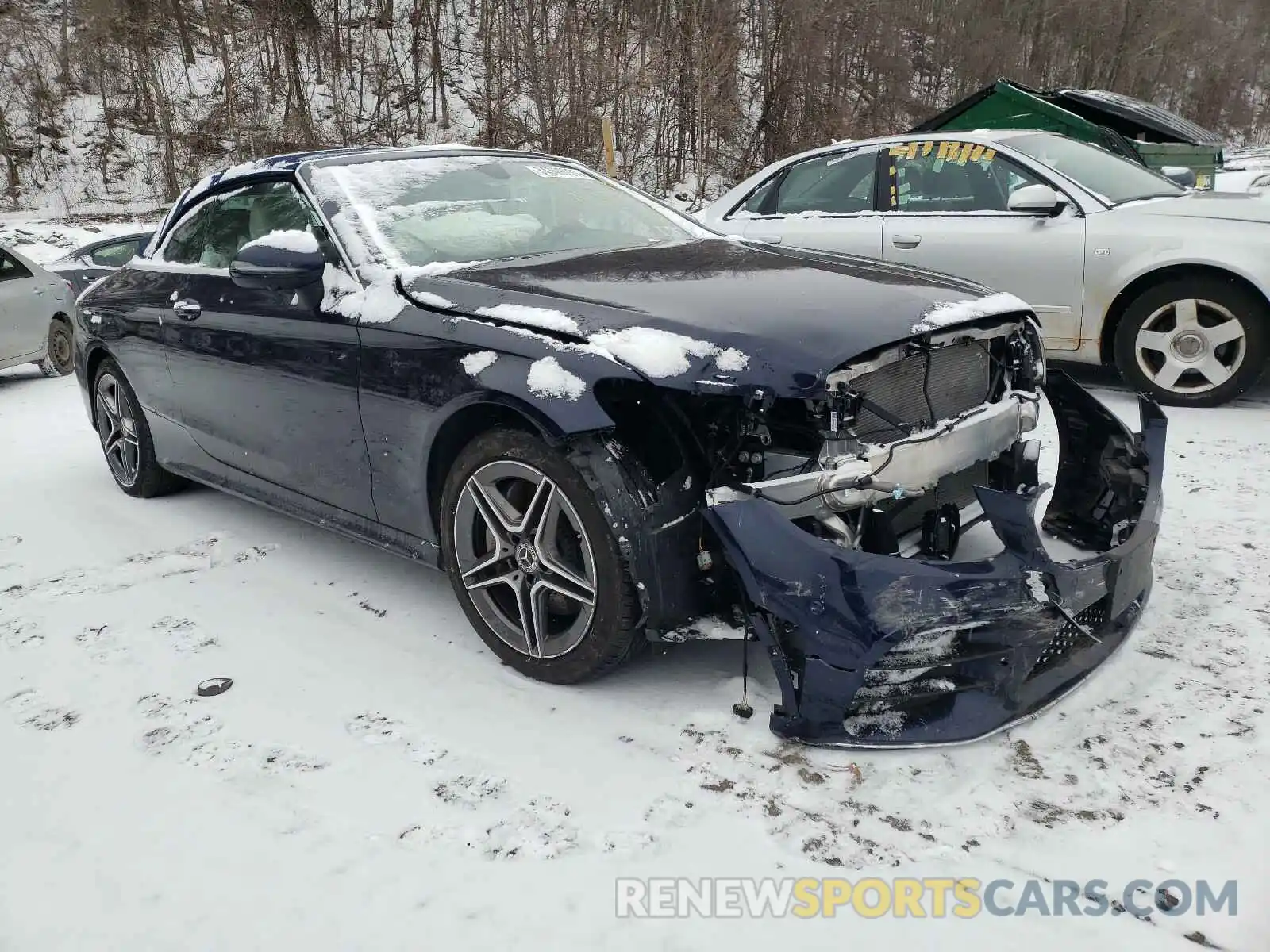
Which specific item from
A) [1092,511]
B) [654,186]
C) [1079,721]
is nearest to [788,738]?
[1079,721]

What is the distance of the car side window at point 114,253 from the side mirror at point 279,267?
28.1 ft

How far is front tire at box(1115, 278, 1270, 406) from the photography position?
16.6 ft

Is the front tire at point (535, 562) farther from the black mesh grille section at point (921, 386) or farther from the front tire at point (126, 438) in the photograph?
the front tire at point (126, 438)

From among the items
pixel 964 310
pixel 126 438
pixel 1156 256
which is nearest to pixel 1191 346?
pixel 1156 256

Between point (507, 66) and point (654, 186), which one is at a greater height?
point (507, 66)

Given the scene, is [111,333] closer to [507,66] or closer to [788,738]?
[788,738]

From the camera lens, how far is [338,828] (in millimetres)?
2229

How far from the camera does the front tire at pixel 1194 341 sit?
506cm

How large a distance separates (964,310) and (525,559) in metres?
1.44

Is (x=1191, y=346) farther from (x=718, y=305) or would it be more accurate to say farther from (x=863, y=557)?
(x=863, y=557)

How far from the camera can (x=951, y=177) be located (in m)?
5.96

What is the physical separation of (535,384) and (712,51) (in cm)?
1803

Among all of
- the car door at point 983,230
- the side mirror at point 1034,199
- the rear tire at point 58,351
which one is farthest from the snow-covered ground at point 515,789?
the rear tire at point 58,351

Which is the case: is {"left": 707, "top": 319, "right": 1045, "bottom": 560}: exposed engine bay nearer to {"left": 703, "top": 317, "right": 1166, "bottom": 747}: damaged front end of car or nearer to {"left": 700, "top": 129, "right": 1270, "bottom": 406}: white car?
{"left": 703, "top": 317, "right": 1166, "bottom": 747}: damaged front end of car
